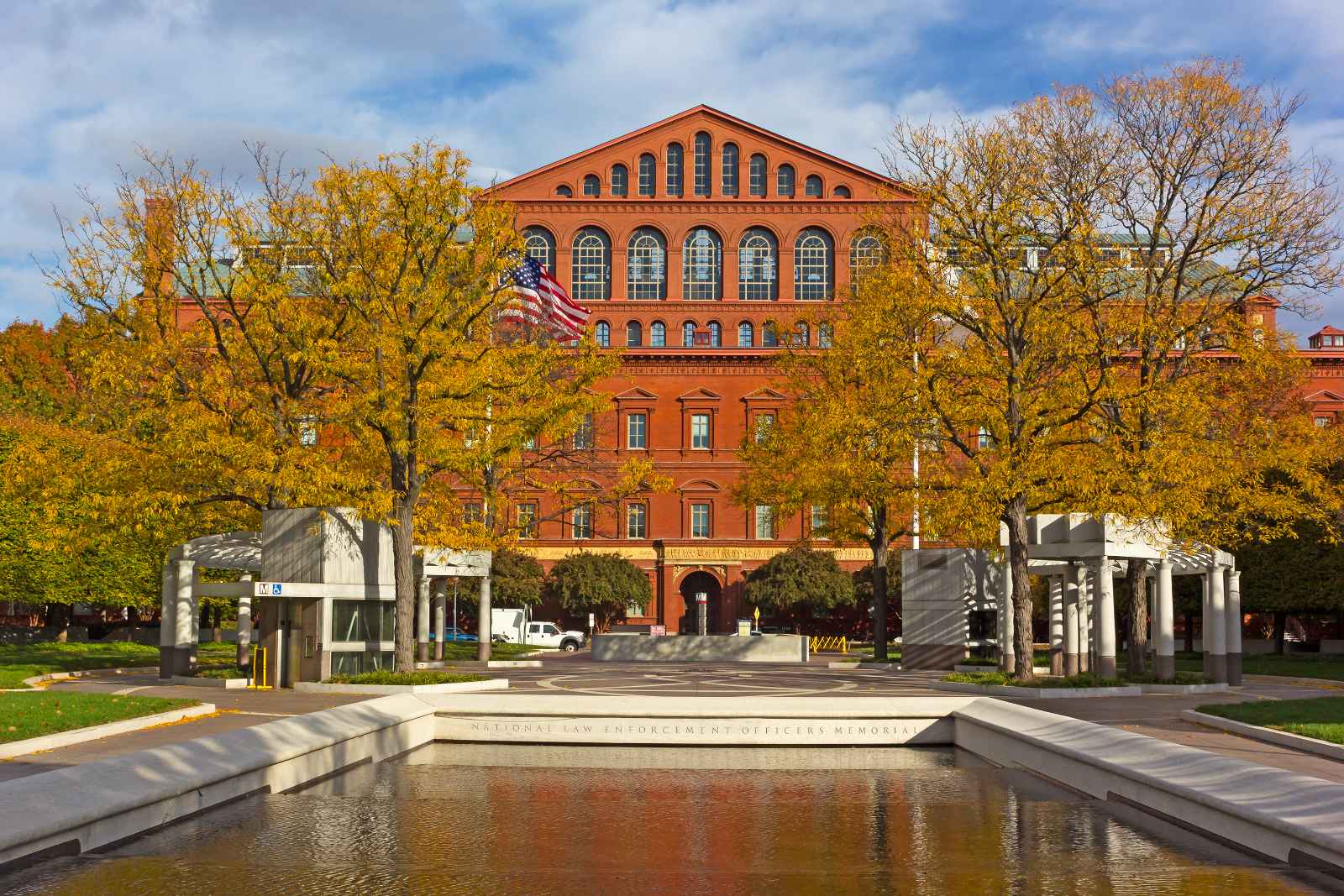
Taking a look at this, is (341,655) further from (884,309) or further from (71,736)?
(884,309)

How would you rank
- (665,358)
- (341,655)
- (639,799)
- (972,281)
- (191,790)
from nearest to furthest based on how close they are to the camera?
(191,790), (639,799), (341,655), (972,281), (665,358)

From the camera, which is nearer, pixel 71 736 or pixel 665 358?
pixel 71 736

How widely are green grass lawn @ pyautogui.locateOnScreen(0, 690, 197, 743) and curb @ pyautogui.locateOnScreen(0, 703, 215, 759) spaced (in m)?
0.25

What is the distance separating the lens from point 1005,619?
121 ft

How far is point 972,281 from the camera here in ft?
107

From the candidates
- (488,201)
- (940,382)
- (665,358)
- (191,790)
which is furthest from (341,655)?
(665,358)

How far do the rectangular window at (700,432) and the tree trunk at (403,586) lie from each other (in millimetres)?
52139

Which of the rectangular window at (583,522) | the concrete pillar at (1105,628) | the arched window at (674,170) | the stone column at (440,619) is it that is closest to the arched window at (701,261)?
the arched window at (674,170)

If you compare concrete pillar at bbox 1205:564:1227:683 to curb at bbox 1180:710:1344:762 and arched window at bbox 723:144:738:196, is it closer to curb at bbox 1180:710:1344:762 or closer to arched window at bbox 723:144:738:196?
curb at bbox 1180:710:1344:762

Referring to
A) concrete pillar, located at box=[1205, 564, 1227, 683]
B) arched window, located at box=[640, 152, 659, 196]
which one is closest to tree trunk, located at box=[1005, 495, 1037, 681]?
concrete pillar, located at box=[1205, 564, 1227, 683]

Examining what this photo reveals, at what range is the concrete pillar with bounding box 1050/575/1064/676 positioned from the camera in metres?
35.9

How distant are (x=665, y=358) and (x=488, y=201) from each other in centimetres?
4810

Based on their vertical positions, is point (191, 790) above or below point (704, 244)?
below

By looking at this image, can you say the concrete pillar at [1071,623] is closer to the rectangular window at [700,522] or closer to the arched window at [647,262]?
the rectangular window at [700,522]
